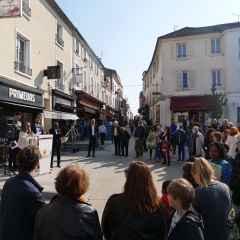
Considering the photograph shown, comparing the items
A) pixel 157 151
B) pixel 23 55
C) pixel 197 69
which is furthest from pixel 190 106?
pixel 23 55

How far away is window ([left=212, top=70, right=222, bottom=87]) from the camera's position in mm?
21078

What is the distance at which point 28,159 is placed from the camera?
239 centimetres

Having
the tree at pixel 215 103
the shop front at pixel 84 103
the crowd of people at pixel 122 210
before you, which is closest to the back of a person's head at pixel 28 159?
the crowd of people at pixel 122 210

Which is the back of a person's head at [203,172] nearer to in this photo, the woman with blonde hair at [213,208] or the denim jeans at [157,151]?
the woman with blonde hair at [213,208]

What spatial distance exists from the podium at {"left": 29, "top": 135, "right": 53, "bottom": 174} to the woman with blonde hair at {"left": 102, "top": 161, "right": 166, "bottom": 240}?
5.83m

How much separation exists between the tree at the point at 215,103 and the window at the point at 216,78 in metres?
1.71

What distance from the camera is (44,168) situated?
24.3 feet

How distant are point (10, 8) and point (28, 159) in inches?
321

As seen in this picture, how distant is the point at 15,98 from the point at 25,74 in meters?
1.72

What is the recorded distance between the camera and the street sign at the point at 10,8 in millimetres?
8352

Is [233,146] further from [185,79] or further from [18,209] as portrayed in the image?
[185,79]

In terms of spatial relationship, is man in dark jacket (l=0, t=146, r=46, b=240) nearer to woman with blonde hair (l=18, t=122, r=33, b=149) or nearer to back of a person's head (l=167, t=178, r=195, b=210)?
back of a person's head (l=167, t=178, r=195, b=210)

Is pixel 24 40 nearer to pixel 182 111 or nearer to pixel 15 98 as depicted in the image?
pixel 15 98

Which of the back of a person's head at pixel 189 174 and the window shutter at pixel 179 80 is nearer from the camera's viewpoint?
the back of a person's head at pixel 189 174
